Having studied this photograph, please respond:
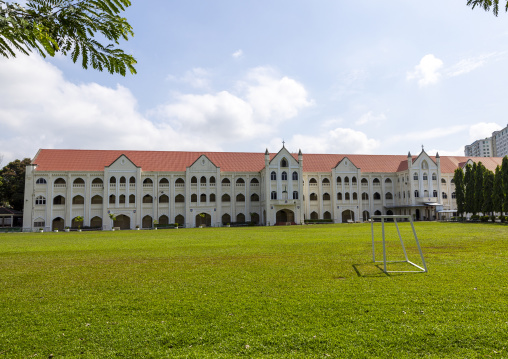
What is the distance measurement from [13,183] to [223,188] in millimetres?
38263

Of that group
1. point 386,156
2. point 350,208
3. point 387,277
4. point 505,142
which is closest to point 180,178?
point 350,208

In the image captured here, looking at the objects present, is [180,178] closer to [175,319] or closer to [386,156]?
[386,156]

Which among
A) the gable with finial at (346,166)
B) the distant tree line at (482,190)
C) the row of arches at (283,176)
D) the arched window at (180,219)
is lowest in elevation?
the arched window at (180,219)

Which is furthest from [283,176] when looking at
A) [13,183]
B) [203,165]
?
[13,183]

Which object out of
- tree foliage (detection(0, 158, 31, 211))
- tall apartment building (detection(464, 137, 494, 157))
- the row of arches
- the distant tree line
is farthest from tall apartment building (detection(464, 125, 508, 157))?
tree foliage (detection(0, 158, 31, 211))

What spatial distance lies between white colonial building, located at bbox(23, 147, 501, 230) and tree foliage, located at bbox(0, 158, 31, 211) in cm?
1014

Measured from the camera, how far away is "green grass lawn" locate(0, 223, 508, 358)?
4.73 m

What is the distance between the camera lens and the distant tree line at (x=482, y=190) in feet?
142

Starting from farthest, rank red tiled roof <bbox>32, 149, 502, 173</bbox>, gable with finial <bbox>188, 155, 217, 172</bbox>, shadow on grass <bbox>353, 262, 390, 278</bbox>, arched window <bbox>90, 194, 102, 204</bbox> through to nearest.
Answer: gable with finial <bbox>188, 155, 217, 172</bbox> < red tiled roof <bbox>32, 149, 502, 173</bbox> < arched window <bbox>90, 194, 102, 204</bbox> < shadow on grass <bbox>353, 262, 390, 278</bbox>

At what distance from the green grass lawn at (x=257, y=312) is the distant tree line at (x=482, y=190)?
41.2 meters

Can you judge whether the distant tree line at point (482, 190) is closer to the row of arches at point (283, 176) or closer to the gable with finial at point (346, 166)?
the gable with finial at point (346, 166)

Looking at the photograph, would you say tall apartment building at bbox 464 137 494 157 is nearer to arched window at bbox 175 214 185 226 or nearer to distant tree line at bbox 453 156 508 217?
distant tree line at bbox 453 156 508 217

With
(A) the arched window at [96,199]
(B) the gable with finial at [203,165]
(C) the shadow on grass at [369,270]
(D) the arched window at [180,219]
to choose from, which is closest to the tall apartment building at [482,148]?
(B) the gable with finial at [203,165]

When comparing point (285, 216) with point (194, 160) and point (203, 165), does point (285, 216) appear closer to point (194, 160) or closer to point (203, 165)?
point (203, 165)
